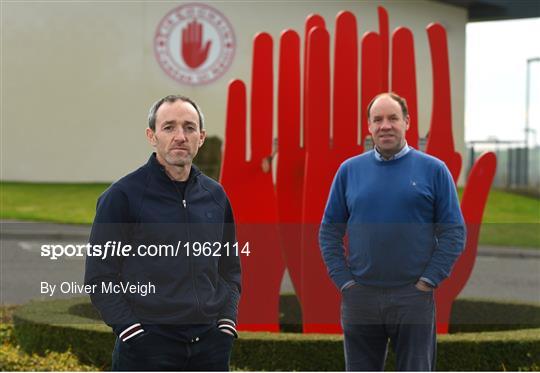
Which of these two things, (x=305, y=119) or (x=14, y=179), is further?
(x=14, y=179)

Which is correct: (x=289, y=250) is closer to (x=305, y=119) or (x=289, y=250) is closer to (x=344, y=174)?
(x=305, y=119)

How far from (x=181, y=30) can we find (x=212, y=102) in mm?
1776

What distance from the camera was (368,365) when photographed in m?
3.79

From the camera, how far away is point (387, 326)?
3709mm

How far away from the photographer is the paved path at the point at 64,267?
26.7ft

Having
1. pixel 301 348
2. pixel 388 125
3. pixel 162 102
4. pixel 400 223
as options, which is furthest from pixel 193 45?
pixel 162 102

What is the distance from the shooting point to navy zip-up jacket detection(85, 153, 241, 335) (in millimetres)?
2850

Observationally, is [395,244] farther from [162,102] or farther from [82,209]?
[82,209]

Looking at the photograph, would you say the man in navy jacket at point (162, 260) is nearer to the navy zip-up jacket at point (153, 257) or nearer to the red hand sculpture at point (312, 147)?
the navy zip-up jacket at point (153, 257)

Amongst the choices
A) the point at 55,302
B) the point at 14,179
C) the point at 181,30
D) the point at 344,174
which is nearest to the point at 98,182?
the point at 14,179

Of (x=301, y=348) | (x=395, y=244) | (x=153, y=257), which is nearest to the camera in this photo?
(x=153, y=257)

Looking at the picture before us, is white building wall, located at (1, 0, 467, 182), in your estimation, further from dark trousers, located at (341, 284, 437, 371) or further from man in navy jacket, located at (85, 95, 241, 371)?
man in navy jacket, located at (85, 95, 241, 371)

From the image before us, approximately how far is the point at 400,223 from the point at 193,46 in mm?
11718

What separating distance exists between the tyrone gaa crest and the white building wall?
0.36 metres
